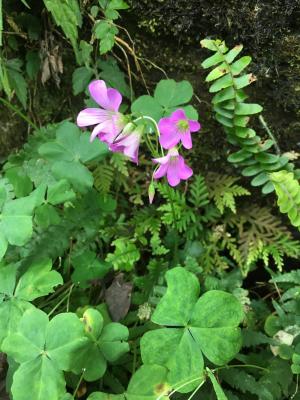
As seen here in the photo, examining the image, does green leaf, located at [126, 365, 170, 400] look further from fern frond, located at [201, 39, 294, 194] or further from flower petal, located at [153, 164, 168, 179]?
fern frond, located at [201, 39, 294, 194]

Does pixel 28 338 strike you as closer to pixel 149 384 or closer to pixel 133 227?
pixel 149 384

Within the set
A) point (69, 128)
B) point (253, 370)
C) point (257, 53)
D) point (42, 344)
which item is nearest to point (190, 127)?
point (257, 53)

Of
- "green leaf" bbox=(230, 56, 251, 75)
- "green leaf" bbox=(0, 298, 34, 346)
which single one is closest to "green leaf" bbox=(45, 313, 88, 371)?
"green leaf" bbox=(0, 298, 34, 346)

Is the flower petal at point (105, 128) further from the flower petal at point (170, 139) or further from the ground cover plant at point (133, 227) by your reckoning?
the flower petal at point (170, 139)

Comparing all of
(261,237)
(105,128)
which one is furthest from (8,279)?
(261,237)

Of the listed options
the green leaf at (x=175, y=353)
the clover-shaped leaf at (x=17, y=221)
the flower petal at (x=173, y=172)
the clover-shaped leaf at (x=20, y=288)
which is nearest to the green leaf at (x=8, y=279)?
the clover-shaped leaf at (x=20, y=288)

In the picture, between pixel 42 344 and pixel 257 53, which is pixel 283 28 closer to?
pixel 257 53
